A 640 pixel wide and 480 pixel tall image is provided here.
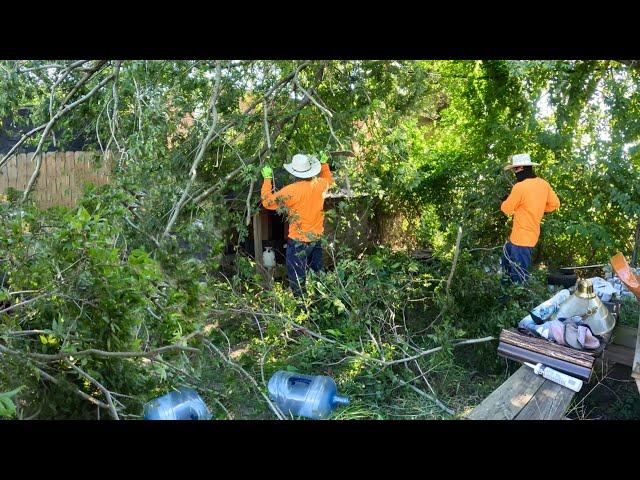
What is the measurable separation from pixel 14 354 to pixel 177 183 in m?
2.71

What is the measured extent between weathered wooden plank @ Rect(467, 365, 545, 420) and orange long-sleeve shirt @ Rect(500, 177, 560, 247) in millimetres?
2773

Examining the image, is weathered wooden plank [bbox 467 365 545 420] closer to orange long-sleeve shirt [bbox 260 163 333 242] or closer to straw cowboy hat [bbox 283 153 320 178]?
orange long-sleeve shirt [bbox 260 163 333 242]

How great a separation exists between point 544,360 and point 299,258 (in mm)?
3391

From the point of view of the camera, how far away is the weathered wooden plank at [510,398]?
337 centimetres

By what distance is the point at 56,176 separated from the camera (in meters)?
6.88

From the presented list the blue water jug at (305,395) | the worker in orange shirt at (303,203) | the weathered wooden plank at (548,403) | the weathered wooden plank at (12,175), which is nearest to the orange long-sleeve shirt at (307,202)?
the worker in orange shirt at (303,203)

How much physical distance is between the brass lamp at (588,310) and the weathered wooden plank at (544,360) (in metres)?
0.66

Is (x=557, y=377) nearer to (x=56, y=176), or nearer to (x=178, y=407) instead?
(x=178, y=407)

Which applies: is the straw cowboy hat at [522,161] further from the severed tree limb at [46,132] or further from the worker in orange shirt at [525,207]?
the severed tree limb at [46,132]

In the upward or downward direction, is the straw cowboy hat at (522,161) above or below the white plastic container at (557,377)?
above

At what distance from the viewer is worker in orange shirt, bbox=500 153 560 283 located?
6.26m

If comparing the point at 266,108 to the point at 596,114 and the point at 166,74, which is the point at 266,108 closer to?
the point at 166,74

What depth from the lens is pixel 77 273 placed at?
3.22 meters

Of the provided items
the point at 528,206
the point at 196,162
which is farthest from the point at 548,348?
the point at 196,162
